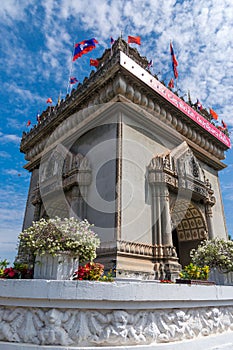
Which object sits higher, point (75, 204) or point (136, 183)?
point (136, 183)

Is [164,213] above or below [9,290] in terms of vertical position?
above

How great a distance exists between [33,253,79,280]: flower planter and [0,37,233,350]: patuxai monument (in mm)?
107

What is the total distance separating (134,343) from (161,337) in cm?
49

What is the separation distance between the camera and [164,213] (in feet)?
41.8

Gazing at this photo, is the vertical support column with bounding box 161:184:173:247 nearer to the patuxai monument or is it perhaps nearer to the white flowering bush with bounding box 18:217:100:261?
the patuxai monument

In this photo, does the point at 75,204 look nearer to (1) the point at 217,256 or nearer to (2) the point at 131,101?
(2) the point at 131,101

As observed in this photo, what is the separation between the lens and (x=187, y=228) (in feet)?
55.9

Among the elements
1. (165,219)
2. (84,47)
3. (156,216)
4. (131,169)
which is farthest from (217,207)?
(84,47)

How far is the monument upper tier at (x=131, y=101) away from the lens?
44.1 ft

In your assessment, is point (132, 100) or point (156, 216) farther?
point (132, 100)

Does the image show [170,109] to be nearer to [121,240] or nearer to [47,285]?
[121,240]

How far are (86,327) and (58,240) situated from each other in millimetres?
1641

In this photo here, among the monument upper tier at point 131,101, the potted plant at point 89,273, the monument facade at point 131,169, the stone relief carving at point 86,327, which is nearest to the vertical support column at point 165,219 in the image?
the monument facade at point 131,169

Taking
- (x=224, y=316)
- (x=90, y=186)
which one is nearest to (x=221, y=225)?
(x=90, y=186)
